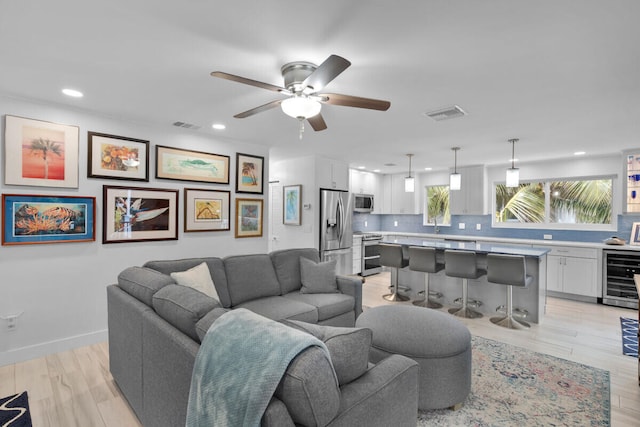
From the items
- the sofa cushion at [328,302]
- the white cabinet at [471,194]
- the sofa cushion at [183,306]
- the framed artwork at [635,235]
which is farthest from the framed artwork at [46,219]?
the framed artwork at [635,235]

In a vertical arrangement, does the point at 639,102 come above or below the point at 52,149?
above

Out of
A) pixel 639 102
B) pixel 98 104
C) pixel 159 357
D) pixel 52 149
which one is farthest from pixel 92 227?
pixel 639 102

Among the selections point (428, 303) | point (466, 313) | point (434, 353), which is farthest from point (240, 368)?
point (428, 303)

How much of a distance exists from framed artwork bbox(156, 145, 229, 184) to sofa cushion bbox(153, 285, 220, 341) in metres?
2.38

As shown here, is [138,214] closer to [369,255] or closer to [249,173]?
[249,173]

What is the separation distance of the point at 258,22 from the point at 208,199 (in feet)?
9.39

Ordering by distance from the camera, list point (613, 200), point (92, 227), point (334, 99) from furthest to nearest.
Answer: point (613, 200)
point (92, 227)
point (334, 99)

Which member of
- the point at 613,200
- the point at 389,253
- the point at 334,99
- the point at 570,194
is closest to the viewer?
the point at 334,99

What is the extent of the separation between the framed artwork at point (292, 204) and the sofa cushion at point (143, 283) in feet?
12.0

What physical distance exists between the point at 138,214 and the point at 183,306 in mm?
2458

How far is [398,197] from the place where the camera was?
7.62 meters

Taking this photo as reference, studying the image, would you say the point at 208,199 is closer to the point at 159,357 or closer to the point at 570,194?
the point at 159,357

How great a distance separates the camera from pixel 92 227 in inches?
129

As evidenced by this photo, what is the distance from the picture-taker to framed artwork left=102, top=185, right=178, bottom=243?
3383 mm
